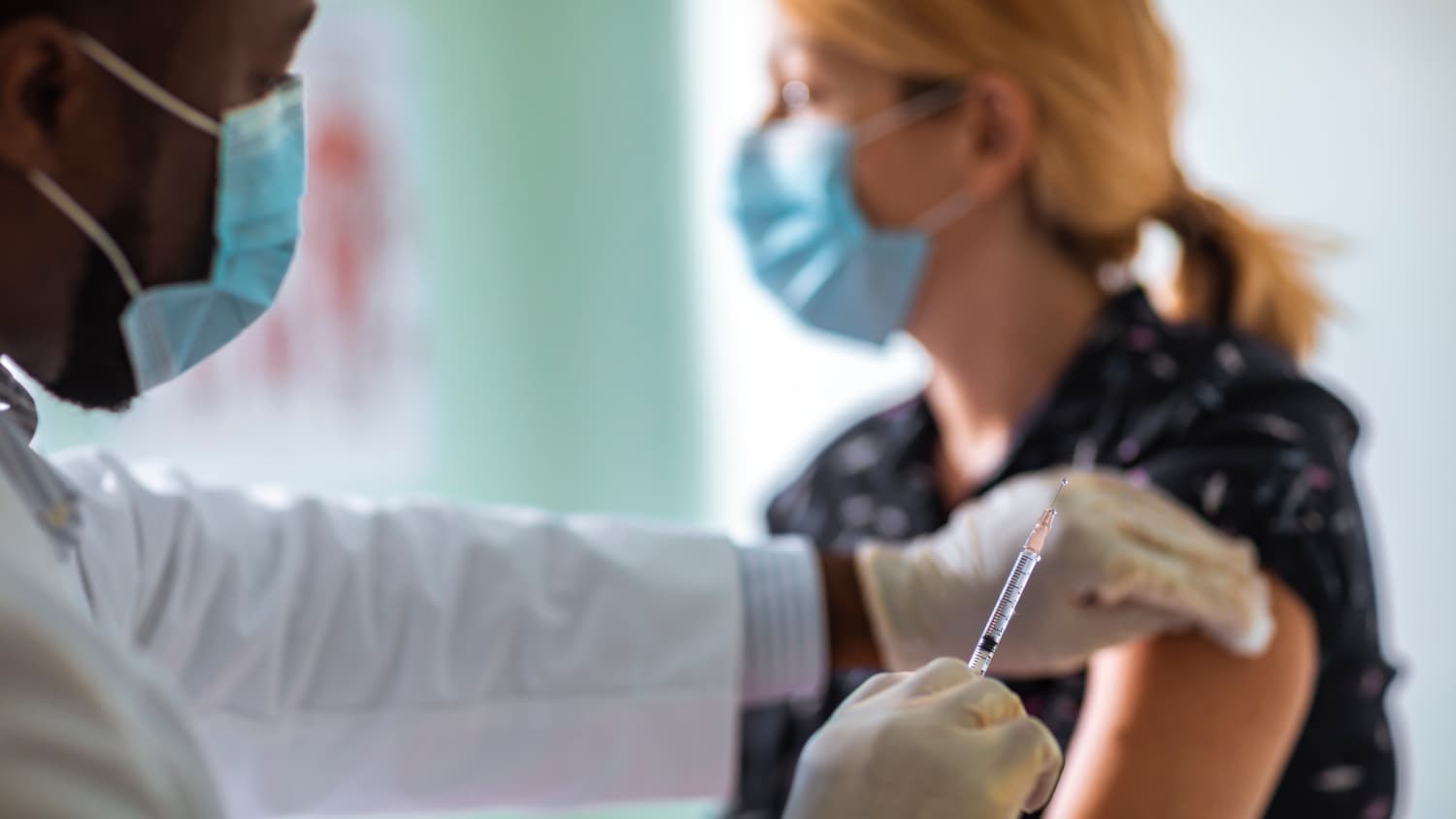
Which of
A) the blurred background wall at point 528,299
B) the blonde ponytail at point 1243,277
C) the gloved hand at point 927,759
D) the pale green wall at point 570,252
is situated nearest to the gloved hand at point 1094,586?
the gloved hand at point 927,759

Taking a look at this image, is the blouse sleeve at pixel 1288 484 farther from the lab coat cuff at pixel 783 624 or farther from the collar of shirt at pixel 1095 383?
the lab coat cuff at pixel 783 624

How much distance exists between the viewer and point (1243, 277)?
4.53 ft

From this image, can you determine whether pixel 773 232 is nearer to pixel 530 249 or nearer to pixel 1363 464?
pixel 1363 464

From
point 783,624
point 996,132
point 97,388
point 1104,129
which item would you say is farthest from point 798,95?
point 97,388

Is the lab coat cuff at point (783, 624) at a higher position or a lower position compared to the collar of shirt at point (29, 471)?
lower

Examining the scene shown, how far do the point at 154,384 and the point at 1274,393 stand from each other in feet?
2.85

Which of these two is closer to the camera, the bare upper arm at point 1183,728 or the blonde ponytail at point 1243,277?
the bare upper arm at point 1183,728

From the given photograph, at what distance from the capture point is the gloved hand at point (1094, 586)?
933mm

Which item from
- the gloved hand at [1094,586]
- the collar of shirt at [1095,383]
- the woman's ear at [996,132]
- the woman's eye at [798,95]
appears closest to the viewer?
the gloved hand at [1094,586]

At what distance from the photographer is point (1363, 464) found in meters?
1.51

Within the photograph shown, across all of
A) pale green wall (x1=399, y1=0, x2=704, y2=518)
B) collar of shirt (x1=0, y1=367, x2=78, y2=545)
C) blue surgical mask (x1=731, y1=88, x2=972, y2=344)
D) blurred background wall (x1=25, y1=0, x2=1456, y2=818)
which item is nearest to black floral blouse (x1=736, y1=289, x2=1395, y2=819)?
blue surgical mask (x1=731, y1=88, x2=972, y2=344)

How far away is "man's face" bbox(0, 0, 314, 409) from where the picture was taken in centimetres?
76

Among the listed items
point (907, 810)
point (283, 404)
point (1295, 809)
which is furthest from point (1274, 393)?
point (283, 404)

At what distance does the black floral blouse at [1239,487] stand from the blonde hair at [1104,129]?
10cm
